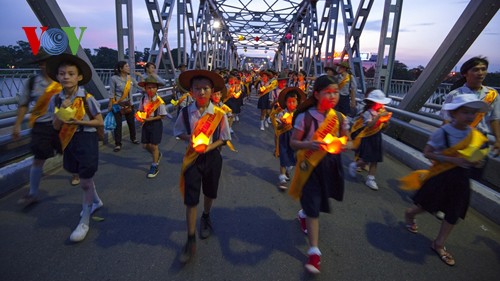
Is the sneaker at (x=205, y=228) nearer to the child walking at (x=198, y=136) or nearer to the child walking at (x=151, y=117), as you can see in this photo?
the child walking at (x=198, y=136)

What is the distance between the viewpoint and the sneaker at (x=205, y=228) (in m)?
2.90

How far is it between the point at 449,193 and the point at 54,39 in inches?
238

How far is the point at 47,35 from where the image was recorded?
4480mm

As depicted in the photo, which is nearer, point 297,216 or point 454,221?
point 454,221

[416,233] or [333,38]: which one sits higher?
[333,38]

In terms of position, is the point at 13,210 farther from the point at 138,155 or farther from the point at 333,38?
the point at 333,38

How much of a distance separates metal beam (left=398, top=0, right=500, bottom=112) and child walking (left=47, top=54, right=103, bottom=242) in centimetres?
585

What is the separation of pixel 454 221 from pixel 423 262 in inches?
19.8

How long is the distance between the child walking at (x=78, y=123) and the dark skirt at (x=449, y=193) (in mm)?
3510

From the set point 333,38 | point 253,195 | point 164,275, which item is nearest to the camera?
point 164,275

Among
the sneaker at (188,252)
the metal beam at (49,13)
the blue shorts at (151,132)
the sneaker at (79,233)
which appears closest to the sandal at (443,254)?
the sneaker at (188,252)

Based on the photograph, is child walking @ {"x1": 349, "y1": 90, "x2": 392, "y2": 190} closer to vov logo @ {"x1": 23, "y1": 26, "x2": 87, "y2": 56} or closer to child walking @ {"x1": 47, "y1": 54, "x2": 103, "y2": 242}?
child walking @ {"x1": 47, "y1": 54, "x2": 103, "y2": 242}

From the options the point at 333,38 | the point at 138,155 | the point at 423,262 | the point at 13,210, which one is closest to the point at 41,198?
the point at 13,210

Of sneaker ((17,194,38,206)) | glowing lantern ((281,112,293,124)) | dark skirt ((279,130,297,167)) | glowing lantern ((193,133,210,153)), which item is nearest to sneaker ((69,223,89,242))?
sneaker ((17,194,38,206))
